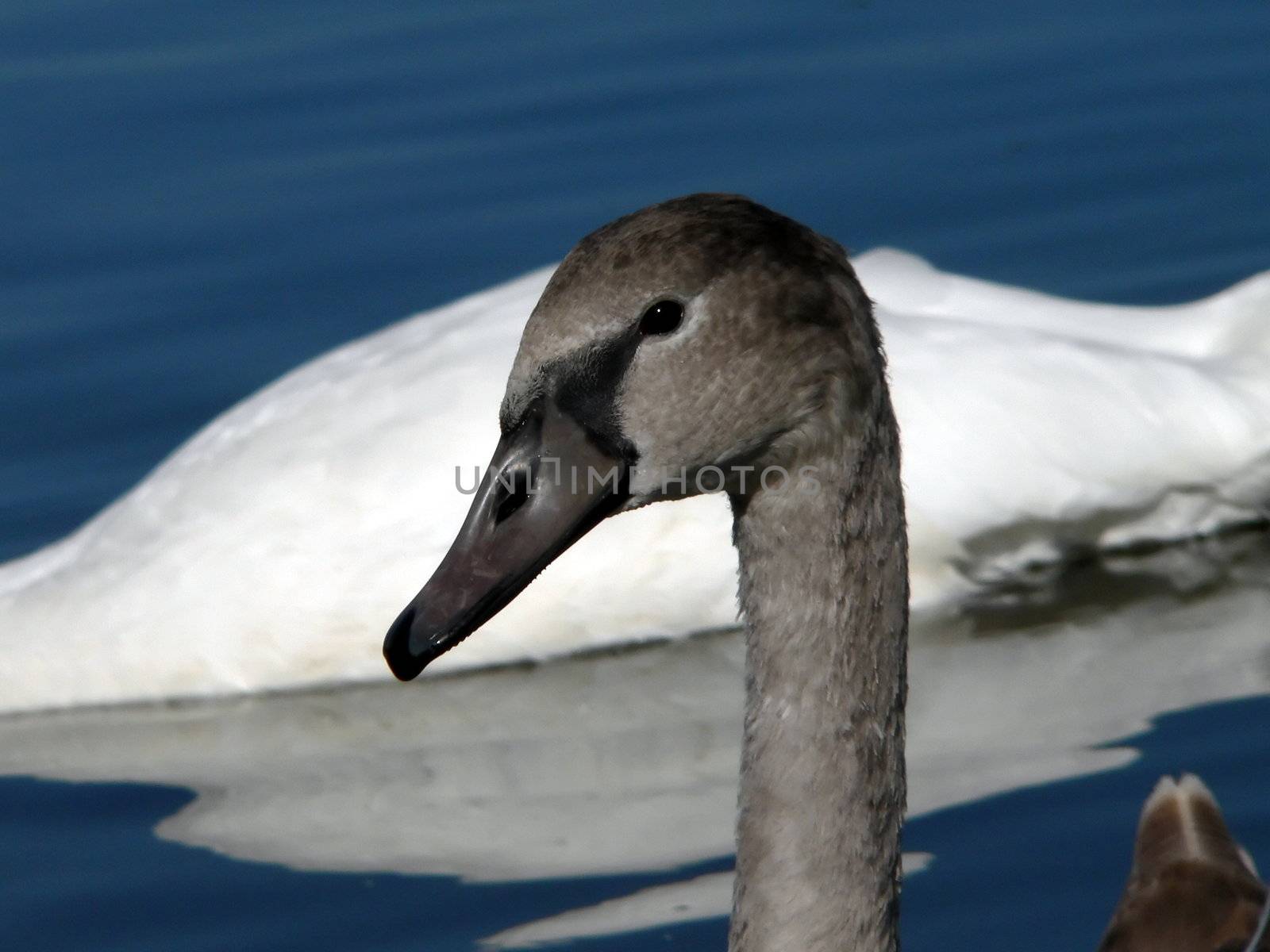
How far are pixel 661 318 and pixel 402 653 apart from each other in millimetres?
516

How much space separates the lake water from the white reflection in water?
1 cm

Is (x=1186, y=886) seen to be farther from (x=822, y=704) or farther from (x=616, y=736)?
(x=616, y=736)

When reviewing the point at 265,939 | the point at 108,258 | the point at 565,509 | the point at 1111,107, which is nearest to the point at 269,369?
the point at 108,258

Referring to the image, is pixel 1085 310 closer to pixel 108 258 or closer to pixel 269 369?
pixel 269 369

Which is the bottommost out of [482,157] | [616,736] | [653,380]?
[616,736]

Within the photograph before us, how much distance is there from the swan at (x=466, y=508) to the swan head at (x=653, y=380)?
84.0 inches

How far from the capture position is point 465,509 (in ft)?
16.0

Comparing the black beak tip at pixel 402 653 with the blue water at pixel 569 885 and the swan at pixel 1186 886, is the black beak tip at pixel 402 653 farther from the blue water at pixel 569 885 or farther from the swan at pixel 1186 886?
the blue water at pixel 569 885

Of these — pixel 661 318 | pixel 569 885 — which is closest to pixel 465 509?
pixel 569 885

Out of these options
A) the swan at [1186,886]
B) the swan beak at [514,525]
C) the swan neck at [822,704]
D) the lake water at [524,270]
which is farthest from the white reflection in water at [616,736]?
the swan beak at [514,525]

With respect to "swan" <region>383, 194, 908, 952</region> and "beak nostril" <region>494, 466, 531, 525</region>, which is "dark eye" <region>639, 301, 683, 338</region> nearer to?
"swan" <region>383, 194, 908, 952</region>

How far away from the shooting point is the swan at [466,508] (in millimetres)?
4945

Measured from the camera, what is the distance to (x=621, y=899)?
411 cm

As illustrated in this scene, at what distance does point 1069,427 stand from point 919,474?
40cm
